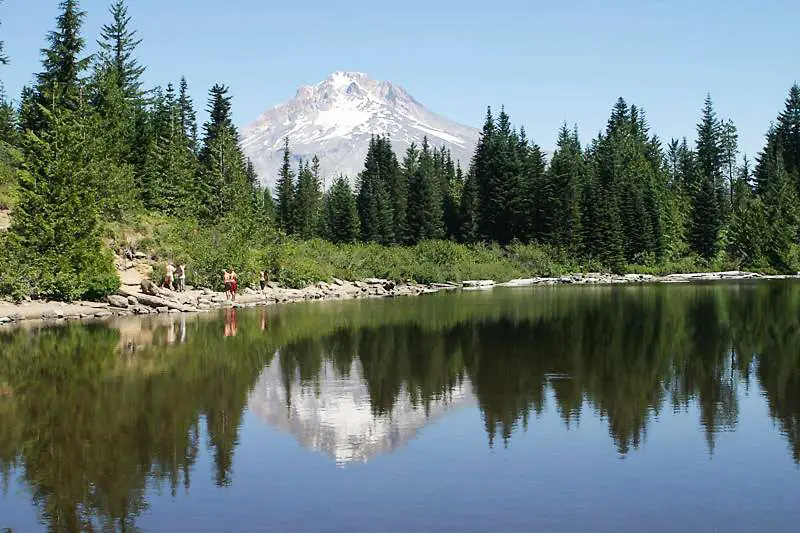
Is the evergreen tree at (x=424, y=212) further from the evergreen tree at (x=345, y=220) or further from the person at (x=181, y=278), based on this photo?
the person at (x=181, y=278)

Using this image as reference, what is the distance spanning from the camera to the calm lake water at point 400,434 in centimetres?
1148

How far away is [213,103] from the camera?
111 metres

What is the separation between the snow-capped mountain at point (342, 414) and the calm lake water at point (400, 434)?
0.07m

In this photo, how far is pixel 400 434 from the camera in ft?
53.5

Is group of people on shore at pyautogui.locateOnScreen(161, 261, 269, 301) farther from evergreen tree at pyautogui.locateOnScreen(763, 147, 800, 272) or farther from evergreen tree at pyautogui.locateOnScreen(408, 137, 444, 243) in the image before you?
evergreen tree at pyautogui.locateOnScreen(763, 147, 800, 272)

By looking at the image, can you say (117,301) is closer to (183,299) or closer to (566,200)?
(183,299)

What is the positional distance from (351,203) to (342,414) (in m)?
115

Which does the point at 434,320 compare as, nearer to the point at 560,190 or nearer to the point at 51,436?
the point at 51,436

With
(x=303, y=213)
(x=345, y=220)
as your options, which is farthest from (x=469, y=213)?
(x=303, y=213)

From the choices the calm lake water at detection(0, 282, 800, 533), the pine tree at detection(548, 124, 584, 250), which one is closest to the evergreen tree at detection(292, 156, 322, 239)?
the pine tree at detection(548, 124, 584, 250)

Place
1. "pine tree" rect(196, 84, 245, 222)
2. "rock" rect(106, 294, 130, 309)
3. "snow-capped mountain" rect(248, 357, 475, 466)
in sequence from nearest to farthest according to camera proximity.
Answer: "snow-capped mountain" rect(248, 357, 475, 466) < "rock" rect(106, 294, 130, 309) < "pine tree" rect(196, 84, 245, 222)

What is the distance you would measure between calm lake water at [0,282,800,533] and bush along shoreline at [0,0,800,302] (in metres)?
16.6

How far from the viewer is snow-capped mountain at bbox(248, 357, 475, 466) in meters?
15.5

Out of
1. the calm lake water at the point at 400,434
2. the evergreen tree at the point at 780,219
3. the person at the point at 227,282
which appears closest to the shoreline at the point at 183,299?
the person at the point at 227,282
